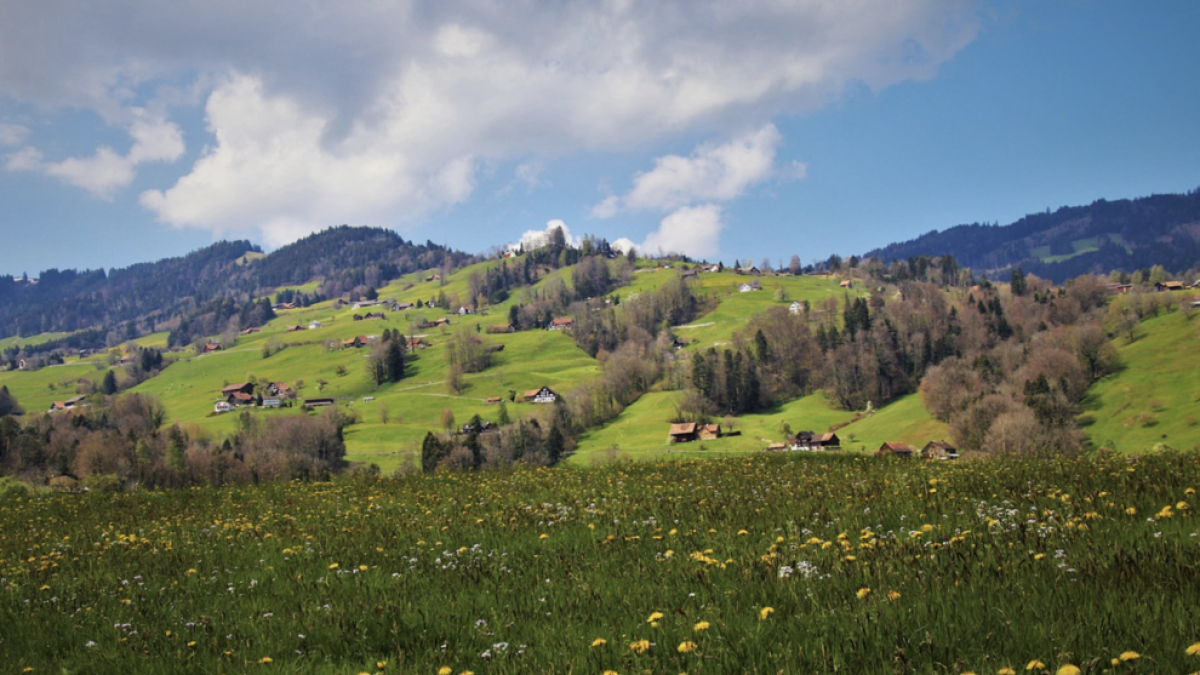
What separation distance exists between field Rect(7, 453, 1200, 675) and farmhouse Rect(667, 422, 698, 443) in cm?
13324

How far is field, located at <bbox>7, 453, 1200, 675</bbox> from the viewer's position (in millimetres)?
4574

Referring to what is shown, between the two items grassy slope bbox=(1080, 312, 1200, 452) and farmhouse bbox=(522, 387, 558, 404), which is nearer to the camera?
grassy slope bbox=(1080, 312, 1200, 452)

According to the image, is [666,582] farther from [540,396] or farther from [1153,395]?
[540,396]

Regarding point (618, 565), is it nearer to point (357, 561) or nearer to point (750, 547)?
point (750, 547)

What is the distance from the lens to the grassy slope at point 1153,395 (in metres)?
104

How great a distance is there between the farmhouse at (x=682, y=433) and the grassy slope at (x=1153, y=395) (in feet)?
232

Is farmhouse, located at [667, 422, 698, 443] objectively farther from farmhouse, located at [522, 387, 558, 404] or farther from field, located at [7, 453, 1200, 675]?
field, located at [7, 453, 1200, 675]

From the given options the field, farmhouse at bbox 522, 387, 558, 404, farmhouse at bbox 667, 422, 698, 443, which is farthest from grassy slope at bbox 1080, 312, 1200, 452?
farmhouse at bbox 522, 387, 558, 404

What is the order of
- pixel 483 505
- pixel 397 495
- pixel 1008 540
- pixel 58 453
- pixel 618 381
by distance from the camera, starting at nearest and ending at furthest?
pixel 1008 540 → pixel 483 505 → pixel 397 495 → pixel 58 453 → pixel 618 381

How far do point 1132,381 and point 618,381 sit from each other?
111 meters

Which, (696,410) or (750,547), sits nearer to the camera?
(750,547)

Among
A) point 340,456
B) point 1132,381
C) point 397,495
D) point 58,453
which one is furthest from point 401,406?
point 397,495

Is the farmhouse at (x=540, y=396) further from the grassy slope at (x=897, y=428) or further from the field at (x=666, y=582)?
the field at (x=666, y=582)

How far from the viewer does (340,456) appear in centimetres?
13388
